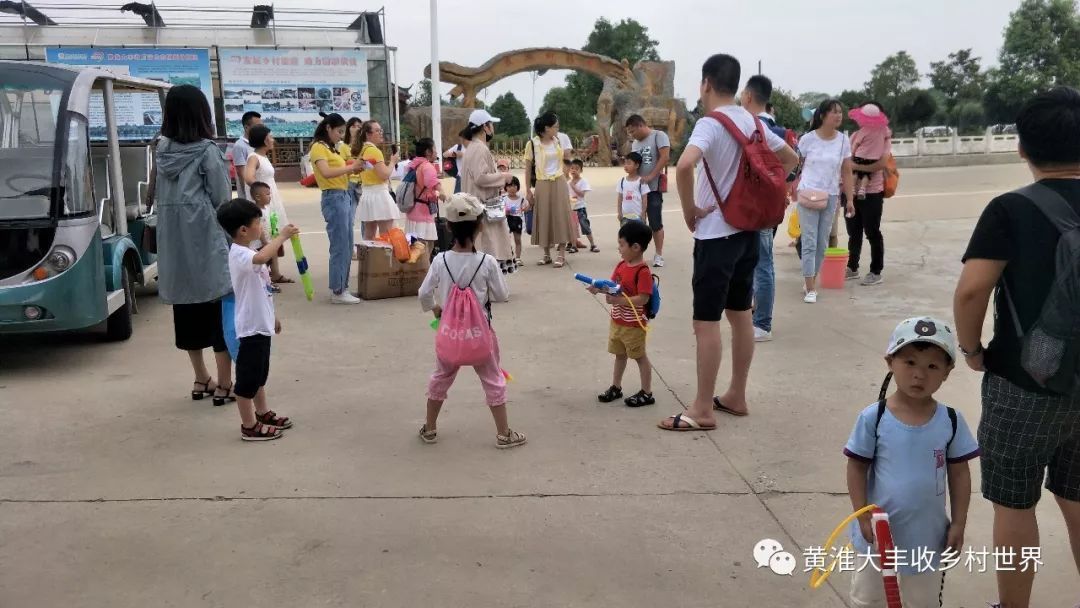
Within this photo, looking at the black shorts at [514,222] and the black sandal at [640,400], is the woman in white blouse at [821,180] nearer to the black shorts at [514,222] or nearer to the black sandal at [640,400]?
the black sandal at [640,400]

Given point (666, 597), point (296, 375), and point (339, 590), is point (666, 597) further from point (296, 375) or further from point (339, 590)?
point (296, 375)

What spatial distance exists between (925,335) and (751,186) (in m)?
2.19

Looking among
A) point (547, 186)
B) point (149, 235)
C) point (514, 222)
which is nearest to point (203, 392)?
point (149, 235)

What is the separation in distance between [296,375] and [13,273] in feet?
6.57

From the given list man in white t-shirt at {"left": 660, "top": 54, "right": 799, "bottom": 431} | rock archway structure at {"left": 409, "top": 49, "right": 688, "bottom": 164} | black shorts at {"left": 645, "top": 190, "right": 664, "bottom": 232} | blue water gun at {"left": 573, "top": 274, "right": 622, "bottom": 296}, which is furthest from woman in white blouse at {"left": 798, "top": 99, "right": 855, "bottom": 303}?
rock archway structure at {"left": 409, "top": 49, "right": 688, "bottom": 164}

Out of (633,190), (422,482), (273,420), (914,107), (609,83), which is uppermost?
(609,83)

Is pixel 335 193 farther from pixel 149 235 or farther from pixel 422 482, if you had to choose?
pixel 422 482

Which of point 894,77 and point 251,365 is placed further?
point 894,77

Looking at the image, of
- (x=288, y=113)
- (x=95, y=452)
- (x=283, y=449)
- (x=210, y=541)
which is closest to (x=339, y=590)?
(x=210, y=541)

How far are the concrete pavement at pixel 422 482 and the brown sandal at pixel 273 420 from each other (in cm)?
12

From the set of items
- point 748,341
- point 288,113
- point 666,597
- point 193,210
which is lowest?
point 666,597

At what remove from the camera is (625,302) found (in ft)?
16.3

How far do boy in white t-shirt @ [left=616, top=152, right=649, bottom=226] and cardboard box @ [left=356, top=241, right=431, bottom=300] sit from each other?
2.34m

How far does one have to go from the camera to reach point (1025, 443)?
254 centimetres
